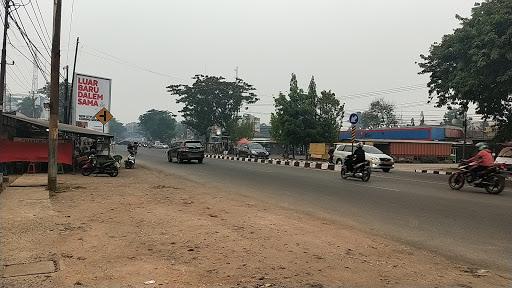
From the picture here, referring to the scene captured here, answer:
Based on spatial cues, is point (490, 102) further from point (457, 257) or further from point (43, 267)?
point (43, 267)

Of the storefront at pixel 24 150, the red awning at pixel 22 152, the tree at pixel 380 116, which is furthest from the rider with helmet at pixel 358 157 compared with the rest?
the tree at pixel 380 116

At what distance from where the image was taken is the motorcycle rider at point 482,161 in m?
14.5

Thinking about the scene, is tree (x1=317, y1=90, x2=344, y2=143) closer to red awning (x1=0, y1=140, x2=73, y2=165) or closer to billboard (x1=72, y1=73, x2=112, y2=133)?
billboard (x1=72, y1=73, x2=112, y2=133)

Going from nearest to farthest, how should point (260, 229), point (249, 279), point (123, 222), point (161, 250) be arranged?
point (249, 279)
point (161, 250)
point (260, 229)
point (123, 222)

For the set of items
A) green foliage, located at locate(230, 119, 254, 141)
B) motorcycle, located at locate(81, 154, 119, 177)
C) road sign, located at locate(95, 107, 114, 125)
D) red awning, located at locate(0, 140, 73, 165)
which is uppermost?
green foliage, located at locate(230, 119, 254, 141)

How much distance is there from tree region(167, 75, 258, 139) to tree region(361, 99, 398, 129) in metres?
29.3

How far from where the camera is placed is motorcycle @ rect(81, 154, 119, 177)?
18.7 m

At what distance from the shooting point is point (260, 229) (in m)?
7.75

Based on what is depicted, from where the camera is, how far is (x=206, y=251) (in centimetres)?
621

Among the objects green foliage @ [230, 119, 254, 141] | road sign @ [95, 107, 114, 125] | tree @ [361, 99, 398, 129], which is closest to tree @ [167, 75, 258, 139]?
green foliage @ [230, 119, 254, 141]

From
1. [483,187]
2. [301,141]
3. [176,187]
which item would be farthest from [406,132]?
[176,187]

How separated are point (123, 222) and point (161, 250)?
7.55ft

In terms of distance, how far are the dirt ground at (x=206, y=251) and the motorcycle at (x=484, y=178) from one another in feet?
26.3

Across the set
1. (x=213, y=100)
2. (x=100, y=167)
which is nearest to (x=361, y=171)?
(x=100, y=167)
